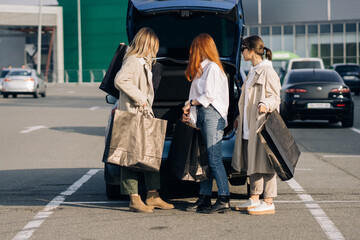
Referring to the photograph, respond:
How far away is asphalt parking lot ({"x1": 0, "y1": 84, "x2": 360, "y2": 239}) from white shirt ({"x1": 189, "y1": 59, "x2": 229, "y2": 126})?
3.38 feet

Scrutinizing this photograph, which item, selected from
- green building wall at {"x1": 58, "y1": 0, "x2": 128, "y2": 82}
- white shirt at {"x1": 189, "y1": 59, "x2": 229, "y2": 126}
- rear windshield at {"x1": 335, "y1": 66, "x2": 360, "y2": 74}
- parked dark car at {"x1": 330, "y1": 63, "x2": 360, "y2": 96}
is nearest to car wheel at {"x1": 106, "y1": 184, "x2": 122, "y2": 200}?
white shirt at {"x1": 189, "y1": 59, "x2": 229, "y2": 126}

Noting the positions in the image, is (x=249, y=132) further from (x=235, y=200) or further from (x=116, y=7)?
(x=116, y=7)

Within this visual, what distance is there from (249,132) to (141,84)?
114cm

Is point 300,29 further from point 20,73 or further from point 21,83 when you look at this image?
point 21,83

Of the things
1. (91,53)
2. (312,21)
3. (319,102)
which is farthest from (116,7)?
(319,102)

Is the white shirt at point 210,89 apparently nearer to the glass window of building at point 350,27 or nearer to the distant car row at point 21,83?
the distant car row at point 21,83

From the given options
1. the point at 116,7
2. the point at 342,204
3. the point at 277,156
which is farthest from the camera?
the point at 116,7

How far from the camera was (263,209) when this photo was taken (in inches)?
254

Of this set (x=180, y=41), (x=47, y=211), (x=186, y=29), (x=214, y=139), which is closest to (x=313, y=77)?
(x=180, y=41)

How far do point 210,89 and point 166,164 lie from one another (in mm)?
930

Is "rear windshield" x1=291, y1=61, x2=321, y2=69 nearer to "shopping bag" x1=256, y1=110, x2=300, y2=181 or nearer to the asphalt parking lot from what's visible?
the asphalt parking lot

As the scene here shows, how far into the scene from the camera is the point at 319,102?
17.0 metres

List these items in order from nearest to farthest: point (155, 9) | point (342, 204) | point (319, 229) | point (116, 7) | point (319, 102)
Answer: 1. point (319, 229)
2. point (342, 204)
3. point (155, 9)
4. point (319, 102)
5. point (116, 7)

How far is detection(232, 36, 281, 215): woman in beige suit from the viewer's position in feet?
21.0
